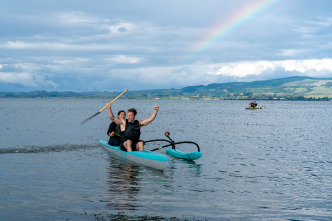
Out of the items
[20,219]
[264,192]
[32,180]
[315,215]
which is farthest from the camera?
[32,180]

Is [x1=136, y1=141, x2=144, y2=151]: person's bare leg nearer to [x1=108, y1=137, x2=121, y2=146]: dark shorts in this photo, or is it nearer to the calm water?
the calm water

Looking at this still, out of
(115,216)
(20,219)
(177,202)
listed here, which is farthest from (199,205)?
(20,219)

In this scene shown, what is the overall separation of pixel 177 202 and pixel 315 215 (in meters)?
4.75

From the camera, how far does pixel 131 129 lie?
67.6 ft

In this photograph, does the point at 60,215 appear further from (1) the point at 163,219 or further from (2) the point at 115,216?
(1) the point at 163,219

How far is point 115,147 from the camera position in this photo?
972 inches

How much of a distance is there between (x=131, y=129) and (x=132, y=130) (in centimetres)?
9

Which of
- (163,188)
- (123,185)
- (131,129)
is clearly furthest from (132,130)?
Answer: (163,188)

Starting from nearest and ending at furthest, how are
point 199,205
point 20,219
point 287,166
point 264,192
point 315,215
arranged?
point 20,219
point 315,215
point 199,205
point 264,192
point 287,166

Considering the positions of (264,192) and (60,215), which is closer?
(60,215)

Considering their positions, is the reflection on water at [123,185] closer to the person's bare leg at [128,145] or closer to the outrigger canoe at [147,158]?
the outrigger canoe at [147,158]

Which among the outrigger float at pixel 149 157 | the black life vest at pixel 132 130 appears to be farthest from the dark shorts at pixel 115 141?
the black life vest at pixel 132 130

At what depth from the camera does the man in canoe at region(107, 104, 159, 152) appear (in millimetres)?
19969

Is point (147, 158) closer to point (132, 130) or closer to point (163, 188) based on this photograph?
point (132, 130)
